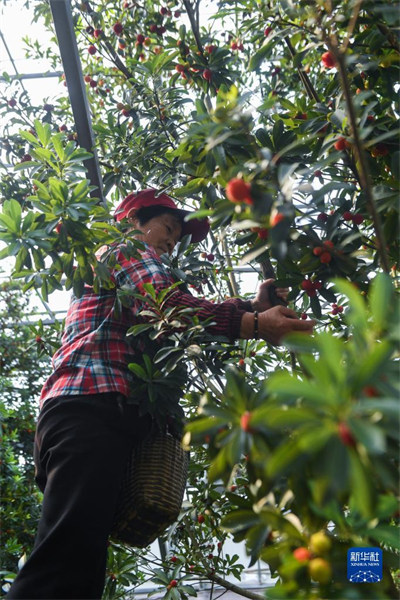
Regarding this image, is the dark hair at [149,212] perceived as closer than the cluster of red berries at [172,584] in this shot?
Yes

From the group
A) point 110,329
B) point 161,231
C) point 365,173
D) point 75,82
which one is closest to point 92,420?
point 110,329

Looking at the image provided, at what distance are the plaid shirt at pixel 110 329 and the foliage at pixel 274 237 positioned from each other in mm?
64

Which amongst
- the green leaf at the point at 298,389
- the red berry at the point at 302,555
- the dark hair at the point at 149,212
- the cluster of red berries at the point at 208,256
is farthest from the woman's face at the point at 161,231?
the green leaf at the point at 298,389

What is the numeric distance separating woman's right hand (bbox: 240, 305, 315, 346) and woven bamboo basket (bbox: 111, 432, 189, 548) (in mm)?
431

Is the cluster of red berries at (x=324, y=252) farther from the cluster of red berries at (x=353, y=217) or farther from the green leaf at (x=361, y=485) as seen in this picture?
the green leaf at (x=361, y=485)

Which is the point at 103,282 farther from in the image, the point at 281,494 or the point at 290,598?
the point at 290,598

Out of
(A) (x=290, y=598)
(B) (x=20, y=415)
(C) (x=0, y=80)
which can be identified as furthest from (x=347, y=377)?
(B) (x=20, y=415)

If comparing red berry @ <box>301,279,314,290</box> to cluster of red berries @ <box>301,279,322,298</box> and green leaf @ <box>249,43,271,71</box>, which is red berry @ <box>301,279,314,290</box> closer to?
cluster of red berries @ <box>301,279,322,298</box>

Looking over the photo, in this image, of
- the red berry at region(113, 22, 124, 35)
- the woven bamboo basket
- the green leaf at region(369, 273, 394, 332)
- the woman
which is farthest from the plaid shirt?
the red berry at region(113, 22, 124, 35)

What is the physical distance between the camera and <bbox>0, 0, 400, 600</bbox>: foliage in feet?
2.38

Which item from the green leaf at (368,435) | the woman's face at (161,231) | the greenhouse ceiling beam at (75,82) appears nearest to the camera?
the green leaf at (368,435)

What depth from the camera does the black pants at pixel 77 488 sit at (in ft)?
4.78

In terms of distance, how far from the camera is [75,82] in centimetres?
294

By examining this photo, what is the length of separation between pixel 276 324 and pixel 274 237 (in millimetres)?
652
